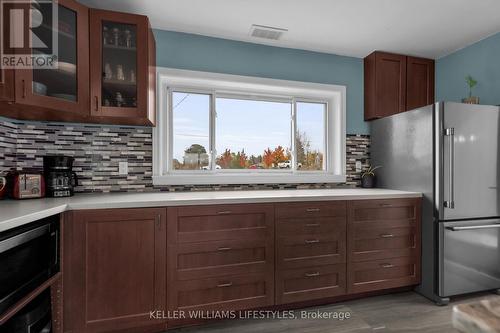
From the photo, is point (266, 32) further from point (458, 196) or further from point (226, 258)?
point (458, 196)

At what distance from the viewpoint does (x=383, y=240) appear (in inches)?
90.8

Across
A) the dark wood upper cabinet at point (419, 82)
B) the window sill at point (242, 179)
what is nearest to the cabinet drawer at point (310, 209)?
the window sill at point (242, 179)

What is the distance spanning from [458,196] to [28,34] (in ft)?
10.6

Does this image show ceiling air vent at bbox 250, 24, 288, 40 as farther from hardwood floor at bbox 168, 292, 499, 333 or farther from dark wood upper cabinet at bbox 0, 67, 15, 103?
hardwood floor at bbox 168, 292, 499, 333

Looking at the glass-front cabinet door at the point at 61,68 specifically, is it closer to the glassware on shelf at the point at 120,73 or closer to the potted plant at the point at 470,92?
the glassware on shelf at the point at 120,73

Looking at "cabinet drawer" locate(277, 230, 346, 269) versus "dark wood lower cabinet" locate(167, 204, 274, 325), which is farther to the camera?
"cabinet drawer" locate(277, 230, 346, 269)

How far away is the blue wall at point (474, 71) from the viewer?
8.36 feet

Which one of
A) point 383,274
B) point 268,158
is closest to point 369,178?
point 383,274

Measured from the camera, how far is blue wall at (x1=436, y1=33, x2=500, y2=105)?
2.55 meters

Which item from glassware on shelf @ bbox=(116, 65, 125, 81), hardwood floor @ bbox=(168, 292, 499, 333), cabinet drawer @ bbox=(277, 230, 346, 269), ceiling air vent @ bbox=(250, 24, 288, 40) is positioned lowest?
hardwood floor @ bbox=(168, 292, 499, 333)

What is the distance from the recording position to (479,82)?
8.79ft

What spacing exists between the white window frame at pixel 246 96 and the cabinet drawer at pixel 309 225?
0.69 meters

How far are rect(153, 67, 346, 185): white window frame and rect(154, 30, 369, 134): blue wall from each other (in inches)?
3.3

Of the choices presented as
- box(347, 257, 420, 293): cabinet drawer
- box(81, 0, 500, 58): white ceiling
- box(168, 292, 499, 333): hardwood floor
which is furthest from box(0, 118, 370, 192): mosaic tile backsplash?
box(347, 257, 420, 293): cabinet drawer
